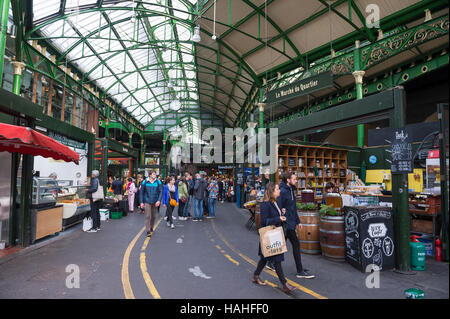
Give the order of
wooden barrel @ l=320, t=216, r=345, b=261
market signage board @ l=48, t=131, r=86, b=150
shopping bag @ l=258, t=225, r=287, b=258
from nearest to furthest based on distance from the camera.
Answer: shopping bag @ l=258, t=225, r=287, b=258 < wooden barrel @ l=320, t=216, r=345, b=261 < market signage board @ l=48, t=131, r=86, b=150

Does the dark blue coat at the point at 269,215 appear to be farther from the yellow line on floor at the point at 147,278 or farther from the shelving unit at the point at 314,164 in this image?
the shelving unit at the point at 314,164

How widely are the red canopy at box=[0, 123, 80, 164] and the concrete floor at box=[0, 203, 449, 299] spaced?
2.29m

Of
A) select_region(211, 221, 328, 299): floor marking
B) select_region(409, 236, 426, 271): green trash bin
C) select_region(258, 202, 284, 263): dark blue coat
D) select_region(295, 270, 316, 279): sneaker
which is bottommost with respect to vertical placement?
select_region(211, 221, 328, 299): floor marking

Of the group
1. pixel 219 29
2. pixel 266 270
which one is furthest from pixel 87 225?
pixel 219 29

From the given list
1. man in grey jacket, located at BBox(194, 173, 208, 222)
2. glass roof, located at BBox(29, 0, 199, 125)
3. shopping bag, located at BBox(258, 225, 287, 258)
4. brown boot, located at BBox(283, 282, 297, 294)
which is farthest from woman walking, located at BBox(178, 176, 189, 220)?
brown boot, located at BBox(283, 282, 297, 294)

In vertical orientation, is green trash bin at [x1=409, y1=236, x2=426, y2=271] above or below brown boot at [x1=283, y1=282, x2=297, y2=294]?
above

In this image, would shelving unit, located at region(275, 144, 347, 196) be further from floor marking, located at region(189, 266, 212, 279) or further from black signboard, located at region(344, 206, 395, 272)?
floor marking, located at region(189, 266, 212, 279)

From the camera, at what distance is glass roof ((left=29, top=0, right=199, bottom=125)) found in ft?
44.5

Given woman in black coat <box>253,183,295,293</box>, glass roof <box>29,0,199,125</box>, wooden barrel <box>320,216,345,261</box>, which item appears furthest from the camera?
glass roof <box>29,0,199,125</box>

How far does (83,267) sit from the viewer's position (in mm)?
5098

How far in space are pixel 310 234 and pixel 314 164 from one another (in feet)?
21.5

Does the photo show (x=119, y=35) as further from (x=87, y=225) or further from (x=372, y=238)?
(x=372, y=238)

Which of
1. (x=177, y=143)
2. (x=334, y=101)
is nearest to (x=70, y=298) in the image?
(x=334, y=101)
